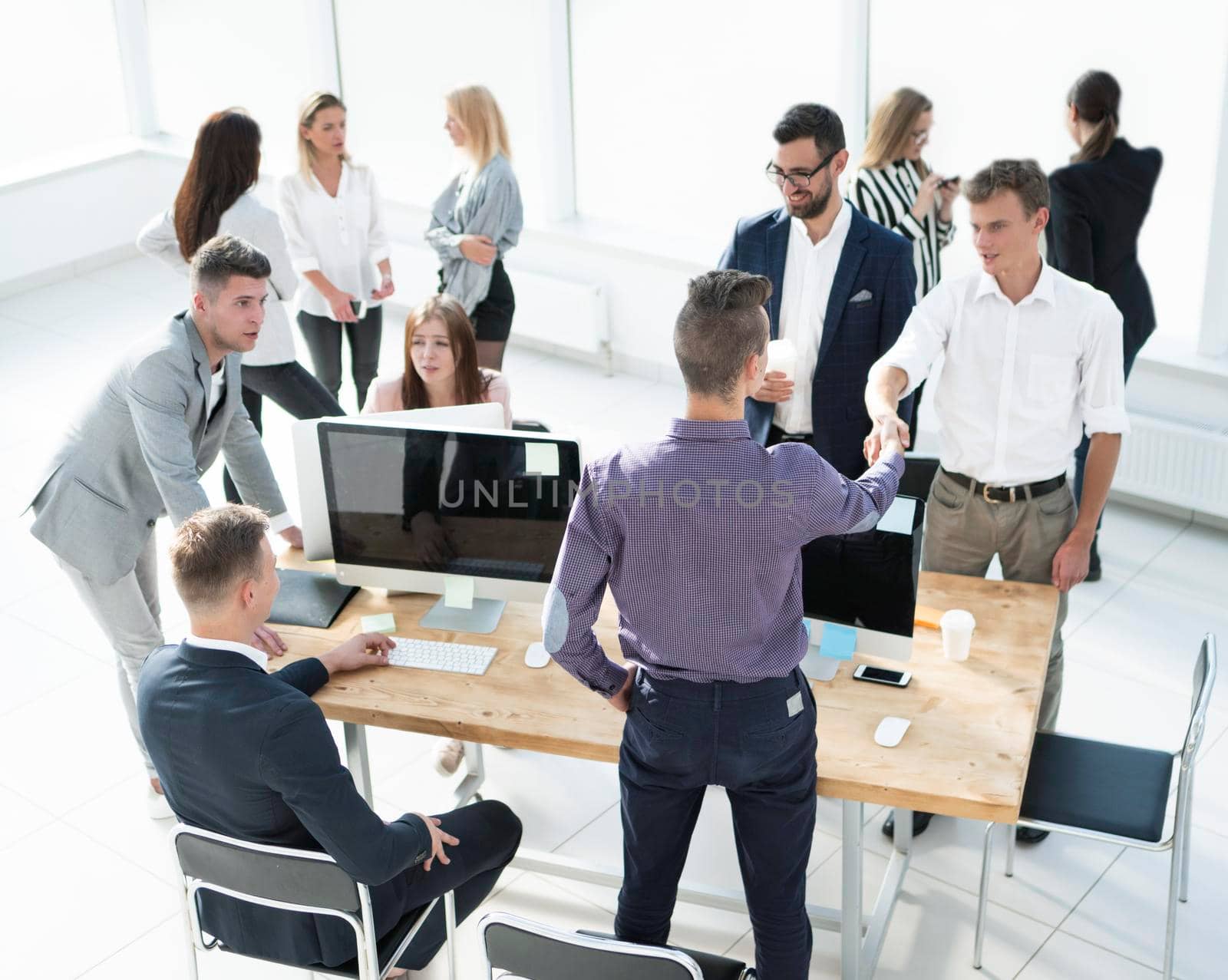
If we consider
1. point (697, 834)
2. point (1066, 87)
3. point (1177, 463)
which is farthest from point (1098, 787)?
point (1066, 87)

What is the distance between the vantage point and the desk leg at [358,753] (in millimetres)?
→ 3305

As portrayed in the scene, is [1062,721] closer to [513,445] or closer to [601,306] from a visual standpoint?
[513,445]

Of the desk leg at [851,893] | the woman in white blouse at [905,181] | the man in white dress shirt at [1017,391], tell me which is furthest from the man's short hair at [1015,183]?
the woman in white blouse at [905,181]

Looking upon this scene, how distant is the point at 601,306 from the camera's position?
6906mm

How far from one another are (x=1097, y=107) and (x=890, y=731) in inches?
109

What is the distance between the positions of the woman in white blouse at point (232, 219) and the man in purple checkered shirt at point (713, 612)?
2.49 meters

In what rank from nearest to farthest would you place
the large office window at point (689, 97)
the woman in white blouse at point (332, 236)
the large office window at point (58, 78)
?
the woman in white blouse at point (332, 236), the large office window at point (689, 97), the large office window at point (58, 78)

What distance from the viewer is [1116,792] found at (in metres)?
3.17

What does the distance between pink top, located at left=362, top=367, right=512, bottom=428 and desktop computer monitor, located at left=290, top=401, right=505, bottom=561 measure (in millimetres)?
599

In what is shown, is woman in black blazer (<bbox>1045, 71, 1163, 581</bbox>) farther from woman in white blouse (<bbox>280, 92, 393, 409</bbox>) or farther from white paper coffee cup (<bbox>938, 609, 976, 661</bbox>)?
woman in white blouse (<bbox>280, 92, 393, 409</bbox>)

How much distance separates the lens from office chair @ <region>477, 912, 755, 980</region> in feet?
7.13

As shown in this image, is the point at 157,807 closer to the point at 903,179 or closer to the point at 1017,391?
the point at 1017,391

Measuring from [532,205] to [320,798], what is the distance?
515 cm

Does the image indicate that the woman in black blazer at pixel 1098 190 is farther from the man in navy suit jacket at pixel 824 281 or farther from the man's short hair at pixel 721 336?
the man's short hair at pixel 721 336
